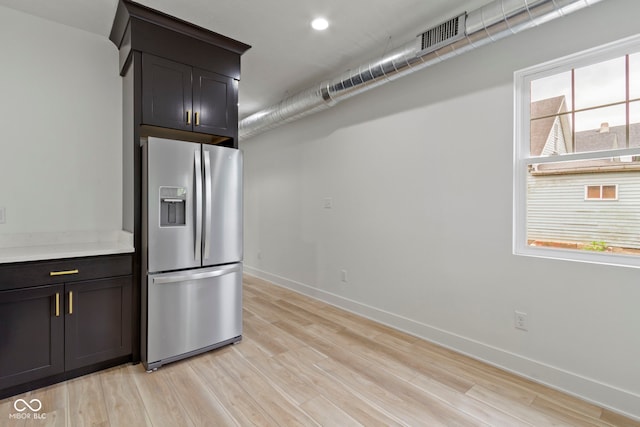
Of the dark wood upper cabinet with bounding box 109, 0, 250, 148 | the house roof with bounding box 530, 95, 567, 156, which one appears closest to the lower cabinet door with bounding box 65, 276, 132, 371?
the dark wood upper cabinet with bounding box 109, 0, 250, 148

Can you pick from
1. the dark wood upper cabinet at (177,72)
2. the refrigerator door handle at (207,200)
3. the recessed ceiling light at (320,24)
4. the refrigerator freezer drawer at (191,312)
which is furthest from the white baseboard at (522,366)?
the recessed ceiling light at (320,24)

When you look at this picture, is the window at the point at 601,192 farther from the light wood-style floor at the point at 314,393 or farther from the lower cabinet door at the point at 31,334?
the lower cabinet door at the point at 31,334

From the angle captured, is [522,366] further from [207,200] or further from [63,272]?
[63,272]

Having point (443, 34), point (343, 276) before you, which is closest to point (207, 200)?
point (343, 276)

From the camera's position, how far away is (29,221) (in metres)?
2.59

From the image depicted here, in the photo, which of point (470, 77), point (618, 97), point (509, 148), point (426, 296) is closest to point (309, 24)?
point (470, 77)

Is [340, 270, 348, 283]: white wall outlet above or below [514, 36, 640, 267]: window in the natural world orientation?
below

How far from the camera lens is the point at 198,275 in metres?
2.63

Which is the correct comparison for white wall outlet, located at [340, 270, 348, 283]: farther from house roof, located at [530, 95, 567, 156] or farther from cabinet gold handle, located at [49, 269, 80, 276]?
cabinet gold handle, located at [49, 269, 80, 276]

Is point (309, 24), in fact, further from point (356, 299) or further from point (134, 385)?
point (134, 385)

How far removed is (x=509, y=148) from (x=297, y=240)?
2980 millimetres

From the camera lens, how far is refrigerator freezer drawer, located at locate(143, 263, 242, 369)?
2.45 metres

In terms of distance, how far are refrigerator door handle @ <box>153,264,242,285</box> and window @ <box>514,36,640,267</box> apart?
2406 millimetres

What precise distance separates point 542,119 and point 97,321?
3758mm
